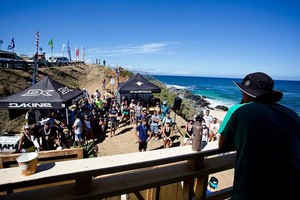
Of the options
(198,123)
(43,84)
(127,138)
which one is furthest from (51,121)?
(198,123)

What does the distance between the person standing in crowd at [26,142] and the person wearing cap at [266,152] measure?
6.64 meters

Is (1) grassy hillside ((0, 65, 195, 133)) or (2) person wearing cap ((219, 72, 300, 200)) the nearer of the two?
(2) person wearing cap ((219, 72, 300, 200))

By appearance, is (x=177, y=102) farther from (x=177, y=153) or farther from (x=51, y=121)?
(x=177, y=153)

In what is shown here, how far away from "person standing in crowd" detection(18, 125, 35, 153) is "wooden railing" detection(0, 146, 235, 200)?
5994 mm

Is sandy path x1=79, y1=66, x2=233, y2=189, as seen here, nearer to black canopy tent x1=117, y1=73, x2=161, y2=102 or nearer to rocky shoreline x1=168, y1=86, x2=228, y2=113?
black canopy tent x1=117, y1=73, x2=161, y2=102

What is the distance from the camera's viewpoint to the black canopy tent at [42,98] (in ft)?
22.1

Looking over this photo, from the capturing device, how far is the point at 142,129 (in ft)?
23.6

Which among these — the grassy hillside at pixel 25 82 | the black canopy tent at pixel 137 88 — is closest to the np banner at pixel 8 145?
the grassy hillside at pixel 25 82

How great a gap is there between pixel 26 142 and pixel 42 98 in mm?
1629

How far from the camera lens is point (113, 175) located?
1351mm

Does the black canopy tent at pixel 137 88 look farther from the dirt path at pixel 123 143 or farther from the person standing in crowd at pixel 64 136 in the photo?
the person standing in crowd at pixel 64 136

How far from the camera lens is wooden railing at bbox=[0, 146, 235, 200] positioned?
1.08 metres

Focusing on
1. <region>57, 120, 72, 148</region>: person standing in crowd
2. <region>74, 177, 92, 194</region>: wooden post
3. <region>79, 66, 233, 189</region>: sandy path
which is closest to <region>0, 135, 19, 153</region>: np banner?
<region>57, 120, 72, 148</region>: person standing in crowd

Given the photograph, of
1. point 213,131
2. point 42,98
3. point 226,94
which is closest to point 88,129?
point 42,98
